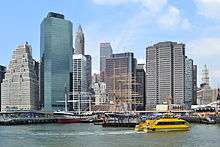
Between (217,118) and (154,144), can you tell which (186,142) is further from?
(217,118)

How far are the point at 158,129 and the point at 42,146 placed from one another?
35.6 metres

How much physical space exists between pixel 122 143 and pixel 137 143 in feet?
6.92

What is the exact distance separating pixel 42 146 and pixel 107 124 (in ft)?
207

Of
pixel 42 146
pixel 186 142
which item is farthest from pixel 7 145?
pixel 186 142

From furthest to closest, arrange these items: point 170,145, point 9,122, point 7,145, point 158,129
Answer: point 9,122
point 158,129
point 7,145
point 170,145

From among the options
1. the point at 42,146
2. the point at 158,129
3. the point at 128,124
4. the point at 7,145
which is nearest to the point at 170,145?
the point at 42,146

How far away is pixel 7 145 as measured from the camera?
2751 inches

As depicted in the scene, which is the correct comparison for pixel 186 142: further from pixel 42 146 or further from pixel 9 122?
pixel 9 122

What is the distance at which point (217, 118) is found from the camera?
155500 mm

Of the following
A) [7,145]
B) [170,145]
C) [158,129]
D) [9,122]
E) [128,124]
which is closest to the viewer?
[170,145]

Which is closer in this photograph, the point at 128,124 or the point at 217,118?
the point at 128,124

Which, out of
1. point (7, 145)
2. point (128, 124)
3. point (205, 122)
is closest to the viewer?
point (7, 145)

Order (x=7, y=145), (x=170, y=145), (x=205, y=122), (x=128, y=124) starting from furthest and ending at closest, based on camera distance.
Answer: (x=205, y=122)
(x=128, y=124)
(x=7, y=145)
(x=170, y=145)

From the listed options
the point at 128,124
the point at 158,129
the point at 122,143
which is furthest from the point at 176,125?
the point at 122,143
